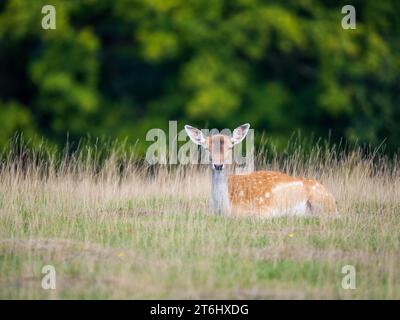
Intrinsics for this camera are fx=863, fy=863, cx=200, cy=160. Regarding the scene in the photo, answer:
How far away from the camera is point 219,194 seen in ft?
32.2

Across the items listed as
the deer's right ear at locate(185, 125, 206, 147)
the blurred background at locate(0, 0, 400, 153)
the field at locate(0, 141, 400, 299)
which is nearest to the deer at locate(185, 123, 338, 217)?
the deer's right ear at locate(185, 125, 206, 147)

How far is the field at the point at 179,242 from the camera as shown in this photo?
7.00 meters

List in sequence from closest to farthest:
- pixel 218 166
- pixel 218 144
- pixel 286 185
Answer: pixel 218 166 < pixel 218 144 < pixel 286 185

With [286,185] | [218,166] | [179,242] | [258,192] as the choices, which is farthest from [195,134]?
[179,242]

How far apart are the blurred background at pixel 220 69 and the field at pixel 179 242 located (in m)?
9.65

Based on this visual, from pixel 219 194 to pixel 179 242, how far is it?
1637 mm

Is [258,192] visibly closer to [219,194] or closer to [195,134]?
[219,194]

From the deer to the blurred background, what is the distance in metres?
10.2

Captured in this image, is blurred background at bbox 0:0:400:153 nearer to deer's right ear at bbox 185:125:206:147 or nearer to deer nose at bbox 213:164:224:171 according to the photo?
deer's right ear at bbox 185:125:206:147

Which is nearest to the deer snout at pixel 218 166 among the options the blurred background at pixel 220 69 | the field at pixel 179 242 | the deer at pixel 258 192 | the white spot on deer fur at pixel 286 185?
the deer at pixel 258 192

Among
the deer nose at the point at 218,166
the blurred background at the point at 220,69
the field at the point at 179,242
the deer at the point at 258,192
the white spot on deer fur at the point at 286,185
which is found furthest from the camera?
the blurred background at the point at 220,69

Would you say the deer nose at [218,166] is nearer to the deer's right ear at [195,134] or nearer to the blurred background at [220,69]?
the deer's right ear at [195,134]

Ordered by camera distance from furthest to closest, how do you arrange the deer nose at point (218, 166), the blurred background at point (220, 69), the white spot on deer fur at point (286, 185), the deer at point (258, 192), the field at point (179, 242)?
the blurred background at point (220, 69) → the white spot on deer fur at point (286, 185) → the deer at point (258, 192) → the deer nose at point (218, 166) → the field at point (179, 242)

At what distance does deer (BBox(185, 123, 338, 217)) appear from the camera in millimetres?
9758
